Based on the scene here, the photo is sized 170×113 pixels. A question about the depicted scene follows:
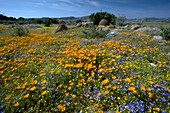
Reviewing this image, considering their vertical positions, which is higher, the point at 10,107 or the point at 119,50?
the point at 119,50

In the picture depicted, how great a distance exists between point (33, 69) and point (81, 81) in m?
2.23

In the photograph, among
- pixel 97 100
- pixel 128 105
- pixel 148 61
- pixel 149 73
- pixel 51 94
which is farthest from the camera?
pixel 148 61

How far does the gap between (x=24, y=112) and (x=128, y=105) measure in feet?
7.56

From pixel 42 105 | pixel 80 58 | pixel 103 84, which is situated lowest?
pixel 42 105

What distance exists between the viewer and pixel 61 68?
5.18m

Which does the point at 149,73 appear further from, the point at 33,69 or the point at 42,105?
the point at 33,69

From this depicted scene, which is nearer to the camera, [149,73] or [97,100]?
[97,100]

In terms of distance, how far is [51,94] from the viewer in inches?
159

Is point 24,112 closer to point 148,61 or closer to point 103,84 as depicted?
point 103,84

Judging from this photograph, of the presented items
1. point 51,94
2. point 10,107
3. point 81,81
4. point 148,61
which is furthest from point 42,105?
point 148,61

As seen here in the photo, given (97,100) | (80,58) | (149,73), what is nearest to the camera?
(97,100)

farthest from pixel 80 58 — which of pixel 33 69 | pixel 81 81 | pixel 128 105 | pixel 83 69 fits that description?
pixel 128 105

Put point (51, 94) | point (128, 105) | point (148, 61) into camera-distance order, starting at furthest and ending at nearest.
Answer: point (148, 61)
point (51, 94)
point (128, 105)

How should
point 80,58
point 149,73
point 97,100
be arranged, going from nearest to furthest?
point 97,100, point 149,73, point 80,58
